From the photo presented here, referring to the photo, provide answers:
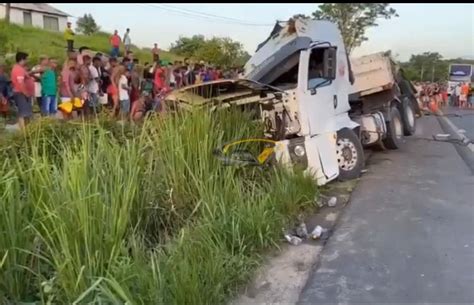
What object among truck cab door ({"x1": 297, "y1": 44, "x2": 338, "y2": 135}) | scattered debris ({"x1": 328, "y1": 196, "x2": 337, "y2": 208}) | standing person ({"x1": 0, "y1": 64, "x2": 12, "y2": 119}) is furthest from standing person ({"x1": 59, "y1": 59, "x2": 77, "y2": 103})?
scattered debris ({"x1": 328, "y1": 196, "x2": 337, "y2": 208})

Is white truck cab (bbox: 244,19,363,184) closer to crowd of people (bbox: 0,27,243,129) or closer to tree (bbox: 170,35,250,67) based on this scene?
crowd of people (bbox: 0,27,243,129)

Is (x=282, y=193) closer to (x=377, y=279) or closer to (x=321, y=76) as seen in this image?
(x=377, y=279)

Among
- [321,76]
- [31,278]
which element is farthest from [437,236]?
[31,278]

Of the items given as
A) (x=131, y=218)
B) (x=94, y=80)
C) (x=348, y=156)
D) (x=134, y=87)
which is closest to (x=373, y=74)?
(x=348, y=156)

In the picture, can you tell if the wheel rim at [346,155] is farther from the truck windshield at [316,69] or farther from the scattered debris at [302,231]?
the scattered debris at [302,231]

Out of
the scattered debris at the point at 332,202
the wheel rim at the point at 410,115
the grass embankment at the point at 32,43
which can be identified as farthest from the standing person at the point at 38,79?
the wheel rim at the point at 410,115

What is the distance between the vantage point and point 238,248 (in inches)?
187

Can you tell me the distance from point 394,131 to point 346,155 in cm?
383

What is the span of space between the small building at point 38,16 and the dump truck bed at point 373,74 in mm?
47617

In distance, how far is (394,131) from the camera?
12000 millimetres

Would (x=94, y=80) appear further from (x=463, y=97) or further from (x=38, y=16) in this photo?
(x=38, y=16)

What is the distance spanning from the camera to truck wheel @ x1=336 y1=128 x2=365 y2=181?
8.63 m

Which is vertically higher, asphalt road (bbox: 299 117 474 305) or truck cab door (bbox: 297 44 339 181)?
truck cab door (bbox: 297 44 339 181)

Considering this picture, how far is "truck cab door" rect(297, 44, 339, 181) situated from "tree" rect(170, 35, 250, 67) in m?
22.1
